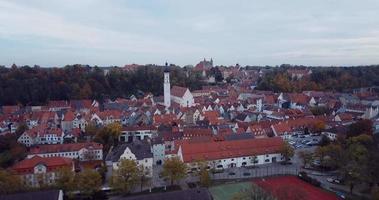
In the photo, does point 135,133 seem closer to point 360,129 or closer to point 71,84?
point 360,129

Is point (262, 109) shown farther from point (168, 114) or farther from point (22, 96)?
point (22, 96)

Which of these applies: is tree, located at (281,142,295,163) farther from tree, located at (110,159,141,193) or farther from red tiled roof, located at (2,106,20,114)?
red tiled roof, located at (2,106,20,114)

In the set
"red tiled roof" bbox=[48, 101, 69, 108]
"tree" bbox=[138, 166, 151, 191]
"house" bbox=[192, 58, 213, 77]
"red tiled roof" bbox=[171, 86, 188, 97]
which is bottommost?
"tree" bbox=[138, 166, 151, 191]

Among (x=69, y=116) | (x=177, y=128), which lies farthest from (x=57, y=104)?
(x=177, y=128)

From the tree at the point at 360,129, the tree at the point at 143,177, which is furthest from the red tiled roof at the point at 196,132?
the tree at the point at 360,129

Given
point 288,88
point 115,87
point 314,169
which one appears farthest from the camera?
point 288,88

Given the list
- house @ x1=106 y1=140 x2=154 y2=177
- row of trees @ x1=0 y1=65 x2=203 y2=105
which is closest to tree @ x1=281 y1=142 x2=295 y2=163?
house @ x1=106 y1=140 x2=154 y2=177

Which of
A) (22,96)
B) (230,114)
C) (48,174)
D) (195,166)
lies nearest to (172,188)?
(195,166)
